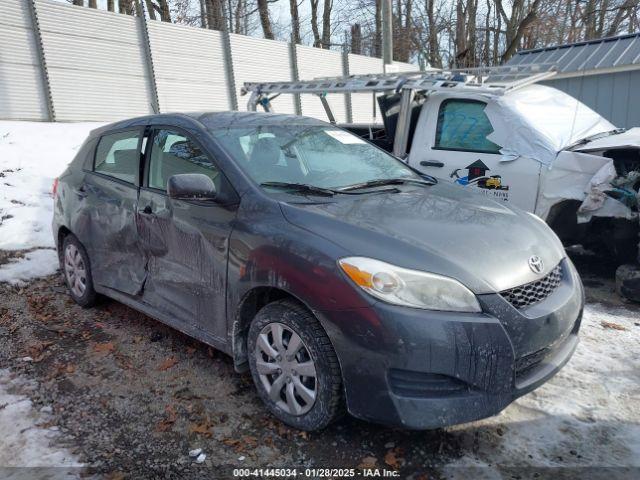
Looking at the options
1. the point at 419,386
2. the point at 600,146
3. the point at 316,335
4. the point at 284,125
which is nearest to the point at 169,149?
the point at 284,125

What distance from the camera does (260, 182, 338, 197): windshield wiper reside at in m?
3.18

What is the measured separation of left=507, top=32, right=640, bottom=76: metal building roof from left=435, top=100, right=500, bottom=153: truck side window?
6.19 meters

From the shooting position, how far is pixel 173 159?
3719mm

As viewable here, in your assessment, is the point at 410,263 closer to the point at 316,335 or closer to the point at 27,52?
the point at 316,335

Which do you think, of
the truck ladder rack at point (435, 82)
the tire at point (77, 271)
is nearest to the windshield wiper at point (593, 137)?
the truck ladder rack at point (435, 82)

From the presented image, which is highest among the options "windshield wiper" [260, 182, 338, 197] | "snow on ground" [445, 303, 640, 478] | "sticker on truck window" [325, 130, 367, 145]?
"sticker on truck window" [325, 130, 367, 145]

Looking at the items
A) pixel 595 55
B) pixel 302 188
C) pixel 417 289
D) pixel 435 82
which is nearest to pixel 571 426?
pixel 417 289

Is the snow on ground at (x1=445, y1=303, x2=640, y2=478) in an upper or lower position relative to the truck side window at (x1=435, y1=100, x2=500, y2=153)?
lower

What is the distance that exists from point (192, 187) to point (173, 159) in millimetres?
730

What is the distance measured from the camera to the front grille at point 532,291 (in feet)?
8.31

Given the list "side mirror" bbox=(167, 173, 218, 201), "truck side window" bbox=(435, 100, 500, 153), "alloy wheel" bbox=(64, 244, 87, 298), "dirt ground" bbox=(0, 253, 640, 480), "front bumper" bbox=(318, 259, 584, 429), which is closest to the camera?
"front bumper" bbox=(318, 259, 584, 429)

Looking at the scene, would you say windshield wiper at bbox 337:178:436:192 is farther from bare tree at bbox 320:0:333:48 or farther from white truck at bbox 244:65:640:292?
bare tree at bbox 320:0:333:48

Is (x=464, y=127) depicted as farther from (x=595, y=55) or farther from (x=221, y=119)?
(x=595, y=55)

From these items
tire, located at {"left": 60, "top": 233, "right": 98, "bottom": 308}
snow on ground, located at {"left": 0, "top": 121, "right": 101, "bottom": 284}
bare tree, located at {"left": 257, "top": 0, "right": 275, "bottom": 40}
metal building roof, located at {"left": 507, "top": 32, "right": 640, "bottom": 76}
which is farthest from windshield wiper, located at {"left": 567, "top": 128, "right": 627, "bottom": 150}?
bare tree, located at {"left": 257, "top": 0, "right": 275, "bottom": 40}
